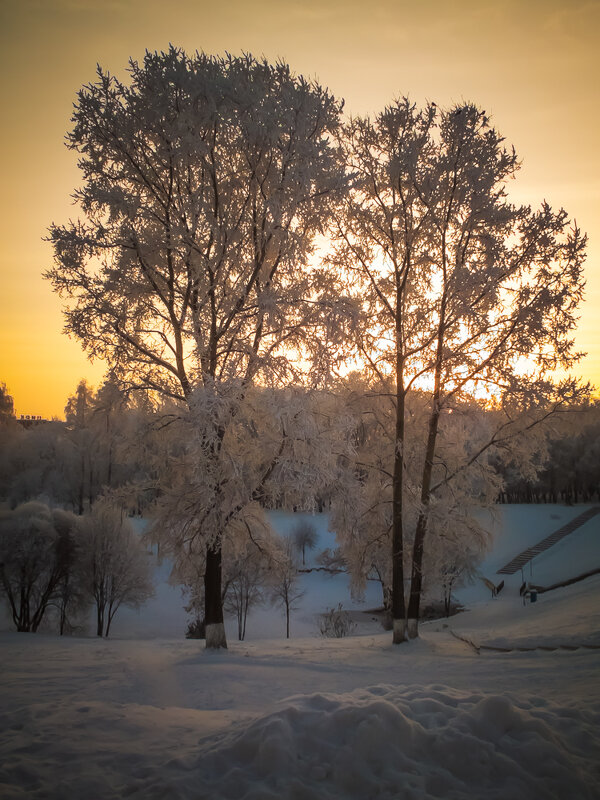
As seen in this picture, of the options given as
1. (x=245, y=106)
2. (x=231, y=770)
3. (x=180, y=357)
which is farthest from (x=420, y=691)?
(x=245, y=106)

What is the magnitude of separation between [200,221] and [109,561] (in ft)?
83.5

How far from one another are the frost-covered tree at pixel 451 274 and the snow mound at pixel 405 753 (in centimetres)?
774

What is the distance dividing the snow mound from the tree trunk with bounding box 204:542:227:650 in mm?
6284

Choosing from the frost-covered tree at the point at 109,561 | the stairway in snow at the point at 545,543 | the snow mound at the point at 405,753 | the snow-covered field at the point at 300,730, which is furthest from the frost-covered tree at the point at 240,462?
the stairway in snow at the point at 545,543

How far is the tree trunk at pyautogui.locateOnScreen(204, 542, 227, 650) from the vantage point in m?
10.6

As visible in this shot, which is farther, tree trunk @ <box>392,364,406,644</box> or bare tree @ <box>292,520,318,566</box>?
bare tree @ <box>292,520,318,566</box>

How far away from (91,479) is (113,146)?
47248 millimetres

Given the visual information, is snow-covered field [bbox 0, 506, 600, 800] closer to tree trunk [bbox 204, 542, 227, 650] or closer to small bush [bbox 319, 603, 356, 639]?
tree trunk [bbox 204, 542, 227, 650]

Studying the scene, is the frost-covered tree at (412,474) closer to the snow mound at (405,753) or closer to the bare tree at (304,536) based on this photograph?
the snow mound at (405,753)

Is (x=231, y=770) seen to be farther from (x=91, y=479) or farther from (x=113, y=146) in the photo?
(x=91, y=479)

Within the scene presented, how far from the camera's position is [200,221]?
988cm

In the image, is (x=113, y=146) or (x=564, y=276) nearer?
(x=113, y=146)

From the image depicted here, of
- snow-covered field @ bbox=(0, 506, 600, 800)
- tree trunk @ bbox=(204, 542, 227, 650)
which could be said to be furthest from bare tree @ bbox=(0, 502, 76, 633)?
snow-covered field @ bbox=(0, 506, 600, 800)

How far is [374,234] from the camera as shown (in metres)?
13.0
